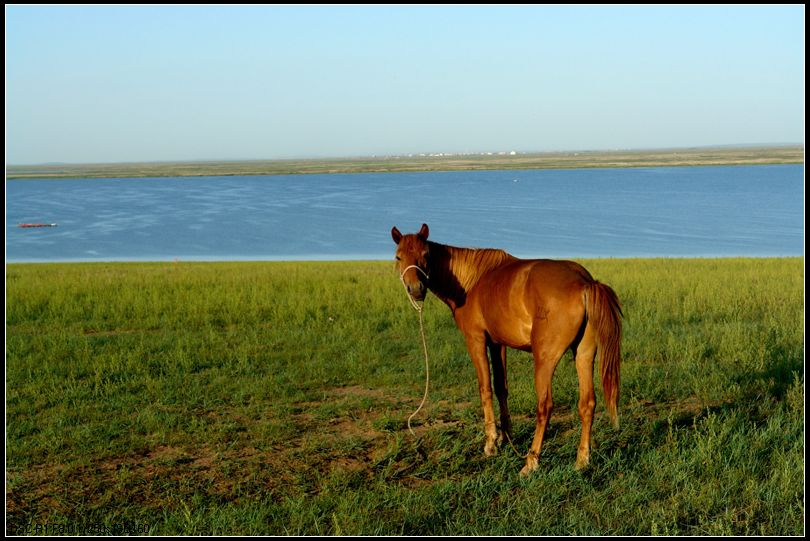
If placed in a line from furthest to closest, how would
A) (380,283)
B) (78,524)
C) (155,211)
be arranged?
(155,211) < (380,283) < (78,524)

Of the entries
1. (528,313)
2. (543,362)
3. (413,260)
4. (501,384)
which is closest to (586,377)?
(543,362)

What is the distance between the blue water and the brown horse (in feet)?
97.0

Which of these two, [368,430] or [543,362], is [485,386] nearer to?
[543,362]

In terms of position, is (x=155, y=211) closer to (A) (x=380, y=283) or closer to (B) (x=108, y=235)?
(B) (x=108, y=235)

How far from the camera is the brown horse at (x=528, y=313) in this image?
227 inches

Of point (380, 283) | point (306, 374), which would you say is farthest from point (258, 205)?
point (306, 374)

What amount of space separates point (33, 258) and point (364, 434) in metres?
36.6

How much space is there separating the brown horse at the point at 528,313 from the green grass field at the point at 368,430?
46cm

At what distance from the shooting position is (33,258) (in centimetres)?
3922

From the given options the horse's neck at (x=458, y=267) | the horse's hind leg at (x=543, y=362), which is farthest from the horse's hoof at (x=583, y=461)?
the horse's neck at (x=458, y=267)

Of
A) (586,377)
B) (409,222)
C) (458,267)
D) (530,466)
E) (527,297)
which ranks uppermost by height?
(458,267)

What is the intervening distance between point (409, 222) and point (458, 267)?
50991 mm

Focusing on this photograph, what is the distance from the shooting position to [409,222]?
57.7 meters

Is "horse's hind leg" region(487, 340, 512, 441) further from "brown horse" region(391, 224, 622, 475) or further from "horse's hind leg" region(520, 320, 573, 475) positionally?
"horse's hind leg" region(520, 320, 573, 475)
